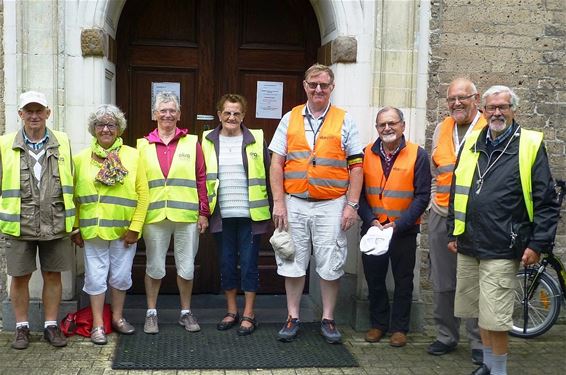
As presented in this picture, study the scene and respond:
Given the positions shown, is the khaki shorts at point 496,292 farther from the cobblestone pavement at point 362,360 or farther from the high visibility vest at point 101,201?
the high visibility vest at point 101,201

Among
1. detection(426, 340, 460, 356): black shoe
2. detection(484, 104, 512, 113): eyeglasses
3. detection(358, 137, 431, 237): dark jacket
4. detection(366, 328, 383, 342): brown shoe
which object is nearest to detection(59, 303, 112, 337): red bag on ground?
detection(366, 328, 383, 342): brown shoe

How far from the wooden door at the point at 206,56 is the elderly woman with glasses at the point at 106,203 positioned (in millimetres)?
1346

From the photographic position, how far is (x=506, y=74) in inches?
233

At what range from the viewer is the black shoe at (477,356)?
495 centimetres

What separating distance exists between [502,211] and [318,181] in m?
1.44

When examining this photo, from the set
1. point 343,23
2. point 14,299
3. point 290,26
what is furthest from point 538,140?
point 14,299

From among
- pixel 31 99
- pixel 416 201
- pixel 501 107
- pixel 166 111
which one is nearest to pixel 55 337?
pixel 31 99

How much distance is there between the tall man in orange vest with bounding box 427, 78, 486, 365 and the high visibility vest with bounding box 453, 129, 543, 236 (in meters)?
0.38

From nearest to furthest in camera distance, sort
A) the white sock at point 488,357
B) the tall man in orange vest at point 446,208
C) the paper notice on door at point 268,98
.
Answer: the white sock at point 488,357, the tall man in orange vest at point 446,208, the paper notice on door at point 268,98

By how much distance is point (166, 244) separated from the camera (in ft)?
17.6

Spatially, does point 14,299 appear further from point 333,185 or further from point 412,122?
point 412,122

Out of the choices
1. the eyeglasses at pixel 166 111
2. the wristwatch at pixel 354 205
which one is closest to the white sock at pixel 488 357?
the wristwatch at pixel 354 205

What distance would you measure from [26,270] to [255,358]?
1.79 metres

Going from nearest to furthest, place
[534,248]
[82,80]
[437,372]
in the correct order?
[534,248], [437,372], [82,80]
